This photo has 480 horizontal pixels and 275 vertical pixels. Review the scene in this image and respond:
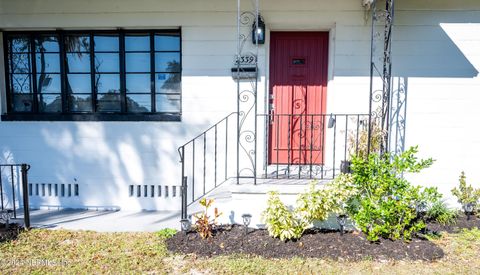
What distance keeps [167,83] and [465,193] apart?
14.5 ft

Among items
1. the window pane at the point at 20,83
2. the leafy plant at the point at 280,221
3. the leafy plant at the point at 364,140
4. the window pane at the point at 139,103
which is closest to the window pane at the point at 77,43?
the window pane at the point at 20,83

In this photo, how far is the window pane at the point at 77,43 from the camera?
4.99 meters

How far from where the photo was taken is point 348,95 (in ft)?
15.1

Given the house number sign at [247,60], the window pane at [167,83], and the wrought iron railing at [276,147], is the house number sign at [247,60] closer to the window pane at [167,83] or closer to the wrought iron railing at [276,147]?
the wrought iron railing at [276,147]

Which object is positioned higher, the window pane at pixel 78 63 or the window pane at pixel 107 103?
the window pane at pixel 78 63

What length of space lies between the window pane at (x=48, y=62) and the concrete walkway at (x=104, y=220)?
2.16 metres

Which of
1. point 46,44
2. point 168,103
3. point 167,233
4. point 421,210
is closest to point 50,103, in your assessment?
point 46,44

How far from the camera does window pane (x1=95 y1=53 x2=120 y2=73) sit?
5.01 m

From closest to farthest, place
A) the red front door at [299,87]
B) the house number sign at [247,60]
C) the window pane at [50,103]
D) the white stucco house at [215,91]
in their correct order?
the white stucco house at [215,91], the house number sign at [247,60], the red front door at [299,87], the window pane at [50,103]

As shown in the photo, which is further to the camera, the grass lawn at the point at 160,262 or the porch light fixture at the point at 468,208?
the porch light fixture at the point at 468,208

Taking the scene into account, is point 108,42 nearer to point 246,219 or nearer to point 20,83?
point 20,83

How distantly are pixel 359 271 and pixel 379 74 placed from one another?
256 centimetres

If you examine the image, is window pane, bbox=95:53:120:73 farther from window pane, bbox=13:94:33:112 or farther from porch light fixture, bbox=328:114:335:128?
porch light fixture, bbox=328:114:335:128

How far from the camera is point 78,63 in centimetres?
503
